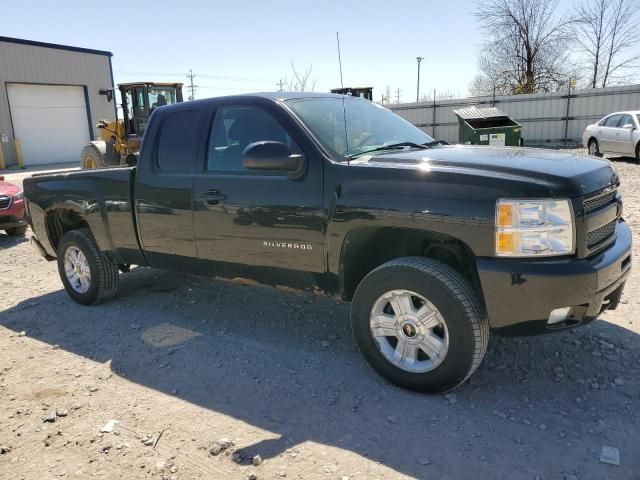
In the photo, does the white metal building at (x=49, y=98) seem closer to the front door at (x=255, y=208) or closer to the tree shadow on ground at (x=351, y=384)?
the tree shadow on ground at (x=351, y=384)

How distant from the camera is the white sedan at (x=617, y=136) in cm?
1452

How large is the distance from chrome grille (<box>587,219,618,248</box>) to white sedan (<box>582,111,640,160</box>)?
42.7 ft

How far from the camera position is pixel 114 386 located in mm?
3676

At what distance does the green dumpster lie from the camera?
1471 cm

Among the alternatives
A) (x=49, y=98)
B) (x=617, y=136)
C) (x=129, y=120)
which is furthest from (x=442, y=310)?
(x=49, y=98)

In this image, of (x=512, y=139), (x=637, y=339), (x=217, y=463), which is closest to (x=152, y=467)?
(x=217, y=463)

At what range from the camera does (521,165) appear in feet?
10.2

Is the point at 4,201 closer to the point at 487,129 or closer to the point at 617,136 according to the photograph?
the point at 487,129

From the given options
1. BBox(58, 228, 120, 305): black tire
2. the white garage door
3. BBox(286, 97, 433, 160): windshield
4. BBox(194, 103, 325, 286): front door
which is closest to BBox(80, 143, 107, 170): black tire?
BBox(58, 228, 120, 305): black tire

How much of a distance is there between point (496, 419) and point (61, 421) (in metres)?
2.58

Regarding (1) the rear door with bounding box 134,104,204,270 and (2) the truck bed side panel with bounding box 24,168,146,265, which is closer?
(1) the rear door with bounding box 134,104,204,270

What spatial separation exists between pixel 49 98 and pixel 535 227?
31.7m

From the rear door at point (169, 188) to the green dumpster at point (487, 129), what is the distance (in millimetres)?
10988

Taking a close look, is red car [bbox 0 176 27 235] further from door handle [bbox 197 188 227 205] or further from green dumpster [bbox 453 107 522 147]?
green dumpster [bbox 453 107 522 147]
